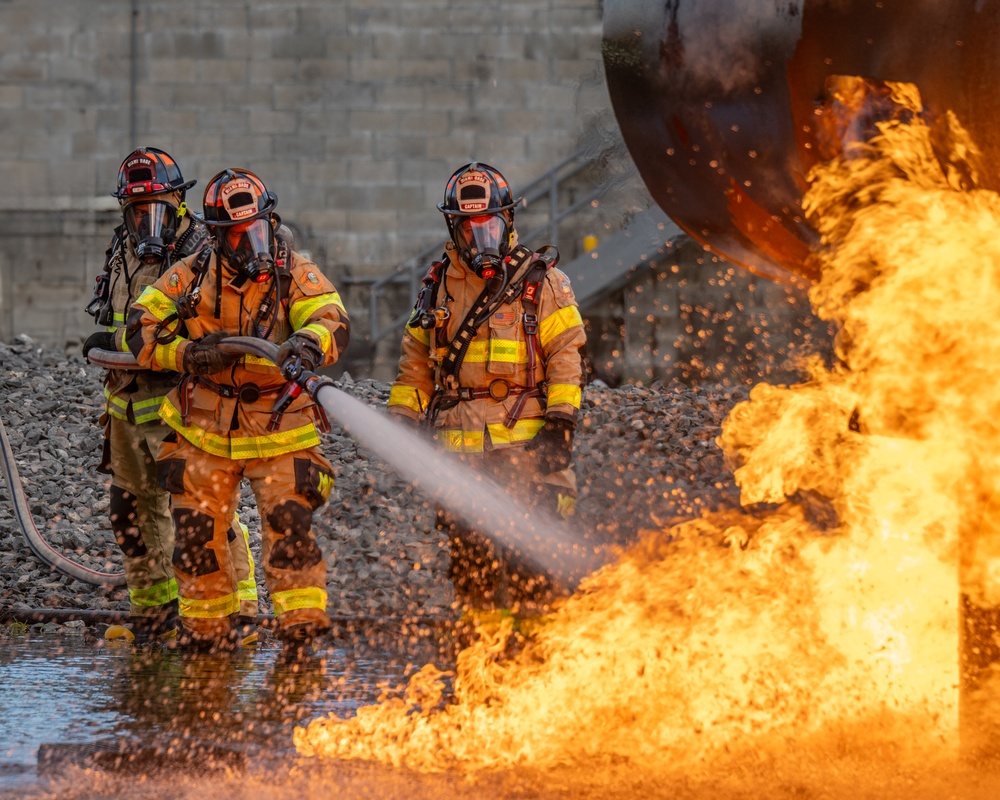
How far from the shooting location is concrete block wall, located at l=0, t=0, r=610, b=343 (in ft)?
46.4

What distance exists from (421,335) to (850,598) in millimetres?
2090

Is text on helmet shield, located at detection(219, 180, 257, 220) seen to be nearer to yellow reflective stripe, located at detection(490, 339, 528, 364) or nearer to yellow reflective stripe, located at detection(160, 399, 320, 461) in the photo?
yellow reflective stripe, located at detection(160, 399, 320, 461)

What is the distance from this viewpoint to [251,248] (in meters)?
5.64

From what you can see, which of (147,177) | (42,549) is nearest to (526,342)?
(147,177)

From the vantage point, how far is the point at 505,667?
502 cm

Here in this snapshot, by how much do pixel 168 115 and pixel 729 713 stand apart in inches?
448

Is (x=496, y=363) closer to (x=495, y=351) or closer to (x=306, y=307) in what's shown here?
(x=495, y=351)

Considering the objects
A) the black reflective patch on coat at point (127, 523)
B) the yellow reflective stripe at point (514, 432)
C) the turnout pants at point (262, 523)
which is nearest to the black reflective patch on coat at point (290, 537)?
the turnout pants at point (262, 523)

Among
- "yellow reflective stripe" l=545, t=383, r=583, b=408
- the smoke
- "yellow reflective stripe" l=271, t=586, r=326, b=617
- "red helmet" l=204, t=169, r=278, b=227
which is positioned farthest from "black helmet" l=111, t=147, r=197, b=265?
the smoke

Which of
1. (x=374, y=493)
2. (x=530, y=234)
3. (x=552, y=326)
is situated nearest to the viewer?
(x=552, y=326)

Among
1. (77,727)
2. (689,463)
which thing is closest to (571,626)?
(77,727)

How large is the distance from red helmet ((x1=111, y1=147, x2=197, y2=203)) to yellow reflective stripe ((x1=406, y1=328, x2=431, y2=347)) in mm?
1237

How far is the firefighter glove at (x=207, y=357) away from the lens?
18.1ft

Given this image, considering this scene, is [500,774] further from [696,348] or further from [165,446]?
[696,348]
